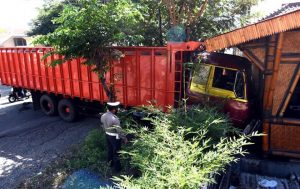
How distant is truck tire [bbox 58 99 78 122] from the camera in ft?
29.4

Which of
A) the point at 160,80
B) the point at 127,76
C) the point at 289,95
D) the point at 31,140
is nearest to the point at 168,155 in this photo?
the point at 289,95

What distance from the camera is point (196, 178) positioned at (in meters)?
2.64

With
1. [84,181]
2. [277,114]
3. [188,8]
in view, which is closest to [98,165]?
[84,181]

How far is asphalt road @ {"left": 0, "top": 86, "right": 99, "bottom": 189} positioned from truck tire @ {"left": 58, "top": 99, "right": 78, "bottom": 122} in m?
0.21

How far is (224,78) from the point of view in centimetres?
622

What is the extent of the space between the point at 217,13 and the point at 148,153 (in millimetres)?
8054

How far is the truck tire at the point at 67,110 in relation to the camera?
8.96m

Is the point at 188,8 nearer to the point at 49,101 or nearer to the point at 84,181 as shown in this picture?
the point at 49,101

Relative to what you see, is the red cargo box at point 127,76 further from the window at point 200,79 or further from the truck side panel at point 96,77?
the window at point 200,79

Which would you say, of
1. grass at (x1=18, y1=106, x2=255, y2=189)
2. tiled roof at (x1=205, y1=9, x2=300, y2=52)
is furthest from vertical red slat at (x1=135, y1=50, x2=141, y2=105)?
tiled roof at (x1=205, y1=9, x2=300, y2=52)

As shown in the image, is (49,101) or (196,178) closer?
(196,178)

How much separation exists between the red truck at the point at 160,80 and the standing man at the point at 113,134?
1.41 meters

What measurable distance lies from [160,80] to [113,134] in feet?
6.45

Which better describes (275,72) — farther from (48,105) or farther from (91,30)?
(48,105)
